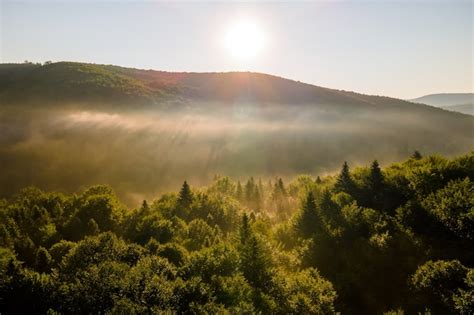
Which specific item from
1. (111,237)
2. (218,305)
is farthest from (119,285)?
(111,237)

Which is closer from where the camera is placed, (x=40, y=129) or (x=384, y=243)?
(x=384, y=243)

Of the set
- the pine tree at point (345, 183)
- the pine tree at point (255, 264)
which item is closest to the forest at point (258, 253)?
the pine tree at point (255, 264)

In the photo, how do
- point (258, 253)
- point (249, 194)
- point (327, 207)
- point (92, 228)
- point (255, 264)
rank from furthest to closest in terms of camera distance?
point (249, 194) → point (327, 207) → point (92, 228) → point (258, 253) → point (255, 264)

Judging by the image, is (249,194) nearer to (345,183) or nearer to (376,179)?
(345,183)

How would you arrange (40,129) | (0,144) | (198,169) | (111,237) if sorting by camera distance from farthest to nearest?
(40,129) → (198,169) → (0,144) → (111,237)

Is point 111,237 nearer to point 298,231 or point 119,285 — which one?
point 119,285

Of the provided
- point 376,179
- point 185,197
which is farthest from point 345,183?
point 185,197

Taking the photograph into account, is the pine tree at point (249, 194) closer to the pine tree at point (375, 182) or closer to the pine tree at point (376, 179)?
the pine tree at point (375, 182)

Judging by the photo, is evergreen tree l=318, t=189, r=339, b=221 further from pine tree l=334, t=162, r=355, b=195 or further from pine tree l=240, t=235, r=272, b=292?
pine tree l=240, t=235, r=272, b=292
